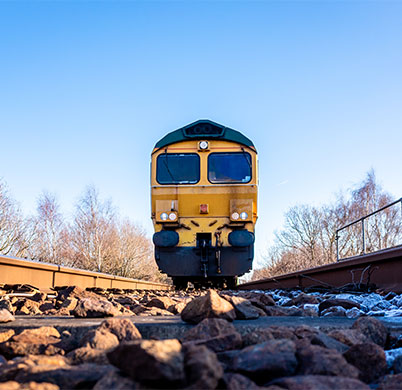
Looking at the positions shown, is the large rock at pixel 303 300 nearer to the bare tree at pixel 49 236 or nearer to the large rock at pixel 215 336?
the large rock at pixel 215 336

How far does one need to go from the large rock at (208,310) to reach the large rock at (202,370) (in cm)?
94

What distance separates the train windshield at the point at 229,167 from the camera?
8.99 meters

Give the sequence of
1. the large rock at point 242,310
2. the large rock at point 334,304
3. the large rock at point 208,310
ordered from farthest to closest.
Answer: the large rock at point 334,304, the large rock at point 242,310, the large rock at point 208,310

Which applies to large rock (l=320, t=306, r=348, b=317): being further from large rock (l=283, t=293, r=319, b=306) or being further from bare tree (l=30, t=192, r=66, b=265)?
bare tree (l=30, t=192, r=66, b=265)

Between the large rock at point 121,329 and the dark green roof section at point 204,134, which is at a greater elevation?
the dark green roof section at point 204,134

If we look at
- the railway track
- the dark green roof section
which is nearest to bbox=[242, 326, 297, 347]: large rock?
the railway track

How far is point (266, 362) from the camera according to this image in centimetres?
134

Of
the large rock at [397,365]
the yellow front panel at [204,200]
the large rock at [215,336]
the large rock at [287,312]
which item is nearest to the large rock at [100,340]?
the large rock at [215,336]

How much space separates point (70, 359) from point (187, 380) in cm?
53

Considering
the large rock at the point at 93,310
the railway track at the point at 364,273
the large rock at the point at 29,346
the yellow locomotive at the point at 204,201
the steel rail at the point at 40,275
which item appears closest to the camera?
the large rock at the point at 29,346

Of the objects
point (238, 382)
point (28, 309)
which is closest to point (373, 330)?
point (238, 382)

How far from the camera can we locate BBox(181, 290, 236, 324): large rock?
2174 millimetres

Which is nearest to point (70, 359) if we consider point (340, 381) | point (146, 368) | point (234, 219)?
point (146, 368)

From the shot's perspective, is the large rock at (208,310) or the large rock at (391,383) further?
the large rock at (208,310)
